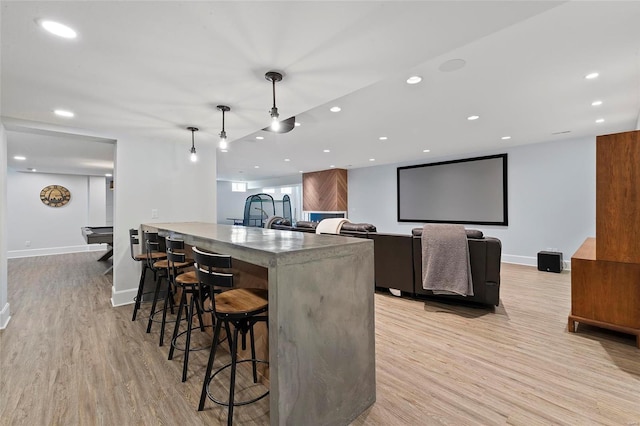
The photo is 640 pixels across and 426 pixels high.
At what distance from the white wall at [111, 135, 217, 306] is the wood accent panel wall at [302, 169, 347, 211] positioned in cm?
463

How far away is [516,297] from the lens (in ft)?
12.5

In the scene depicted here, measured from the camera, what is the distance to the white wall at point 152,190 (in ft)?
12.1

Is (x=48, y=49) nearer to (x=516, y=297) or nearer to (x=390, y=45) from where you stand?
(x=390, y=45)

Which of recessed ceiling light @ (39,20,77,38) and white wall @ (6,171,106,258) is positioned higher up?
recessed ceiling light @ (39,20,77,38)

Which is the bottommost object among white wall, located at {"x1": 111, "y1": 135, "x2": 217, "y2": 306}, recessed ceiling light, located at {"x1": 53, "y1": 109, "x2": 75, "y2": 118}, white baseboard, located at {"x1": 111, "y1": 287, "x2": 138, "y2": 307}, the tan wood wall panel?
white baseboard, located at {"x1": 111, "y1": 287, "x2": 138, "y2": 307}

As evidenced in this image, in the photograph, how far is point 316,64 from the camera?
1.96m

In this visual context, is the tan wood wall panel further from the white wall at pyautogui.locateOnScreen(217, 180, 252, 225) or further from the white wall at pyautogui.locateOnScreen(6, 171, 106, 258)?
the white wall at pyautogui.locateOnScreen(217, 180, 252, 225)

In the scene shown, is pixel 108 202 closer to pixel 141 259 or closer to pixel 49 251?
pixel 49 251

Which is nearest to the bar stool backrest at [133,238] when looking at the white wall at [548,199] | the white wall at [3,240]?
the white wall at [3,240]

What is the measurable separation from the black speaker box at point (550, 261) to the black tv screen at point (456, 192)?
975mm

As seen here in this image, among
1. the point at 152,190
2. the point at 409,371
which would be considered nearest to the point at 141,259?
the point at 152,190

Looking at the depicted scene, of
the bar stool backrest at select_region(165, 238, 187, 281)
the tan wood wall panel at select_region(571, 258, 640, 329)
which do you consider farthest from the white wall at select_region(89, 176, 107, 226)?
the tan wood wall panel at select_region(571, 258, 640, 329)

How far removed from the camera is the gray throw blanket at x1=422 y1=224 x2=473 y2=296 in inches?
130

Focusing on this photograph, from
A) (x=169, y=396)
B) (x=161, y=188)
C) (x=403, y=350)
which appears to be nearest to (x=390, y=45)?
(x=403, y=350)
